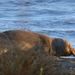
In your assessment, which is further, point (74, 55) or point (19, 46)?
point (74, 55)

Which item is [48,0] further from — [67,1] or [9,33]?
[9,33]

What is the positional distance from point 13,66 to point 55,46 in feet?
9.24

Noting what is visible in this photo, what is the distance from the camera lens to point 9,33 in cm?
545

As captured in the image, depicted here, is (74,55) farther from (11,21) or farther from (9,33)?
(11,21)

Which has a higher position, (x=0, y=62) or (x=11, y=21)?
(x=0, y=62)

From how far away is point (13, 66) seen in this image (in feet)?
11.0

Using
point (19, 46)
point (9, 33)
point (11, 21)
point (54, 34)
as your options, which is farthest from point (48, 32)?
point (19, 46)

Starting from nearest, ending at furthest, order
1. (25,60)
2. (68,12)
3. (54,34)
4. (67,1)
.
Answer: (25,60)
(54,34)
(68,12)
(67,1)

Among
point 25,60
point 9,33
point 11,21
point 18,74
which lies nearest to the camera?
point 18,74

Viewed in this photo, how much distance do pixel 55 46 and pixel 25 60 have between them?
8.46 feet

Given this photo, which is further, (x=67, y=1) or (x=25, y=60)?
(x=67, y=1)

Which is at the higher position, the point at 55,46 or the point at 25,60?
the point at 25,60

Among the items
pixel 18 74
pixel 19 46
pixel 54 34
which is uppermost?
pixel 19 46

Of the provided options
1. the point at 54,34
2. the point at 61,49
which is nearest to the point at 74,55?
the point at 61,49
